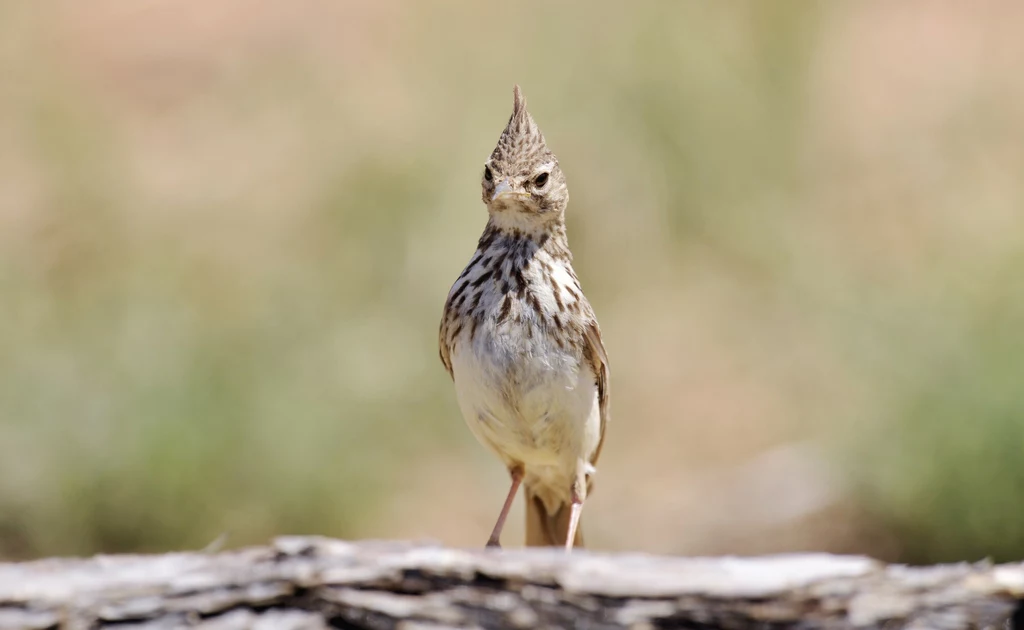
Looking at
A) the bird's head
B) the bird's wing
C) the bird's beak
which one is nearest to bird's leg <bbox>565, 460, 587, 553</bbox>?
the bird's wing

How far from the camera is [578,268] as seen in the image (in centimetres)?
1118

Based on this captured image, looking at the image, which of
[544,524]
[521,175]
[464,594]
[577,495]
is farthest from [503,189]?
[464,594]

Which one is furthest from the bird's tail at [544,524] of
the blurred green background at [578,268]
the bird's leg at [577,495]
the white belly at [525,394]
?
the blurred green background at [578,268]

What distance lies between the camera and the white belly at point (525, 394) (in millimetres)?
4945

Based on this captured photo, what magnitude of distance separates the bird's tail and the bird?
19.4 inches

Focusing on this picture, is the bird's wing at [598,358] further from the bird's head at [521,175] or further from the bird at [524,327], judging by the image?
the bird's head at [521,175]

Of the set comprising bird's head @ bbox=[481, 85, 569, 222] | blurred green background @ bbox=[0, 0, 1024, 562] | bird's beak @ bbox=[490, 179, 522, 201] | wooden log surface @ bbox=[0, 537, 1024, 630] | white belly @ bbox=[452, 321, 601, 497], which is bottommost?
wooden log surface @ bbox=[0, 537, 1024, 630]

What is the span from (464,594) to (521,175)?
6.71 ft

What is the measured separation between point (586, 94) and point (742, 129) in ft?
5.05

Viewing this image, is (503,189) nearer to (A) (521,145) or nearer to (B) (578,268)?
(A) (521,145)

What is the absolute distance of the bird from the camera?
495 cm

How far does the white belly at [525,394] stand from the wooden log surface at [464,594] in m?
1.58

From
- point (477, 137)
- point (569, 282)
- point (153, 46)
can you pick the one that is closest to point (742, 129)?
point (477, 137)

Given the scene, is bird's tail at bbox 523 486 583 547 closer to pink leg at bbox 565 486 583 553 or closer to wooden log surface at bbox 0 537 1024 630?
pink leg at bbox 565 486 583 553
